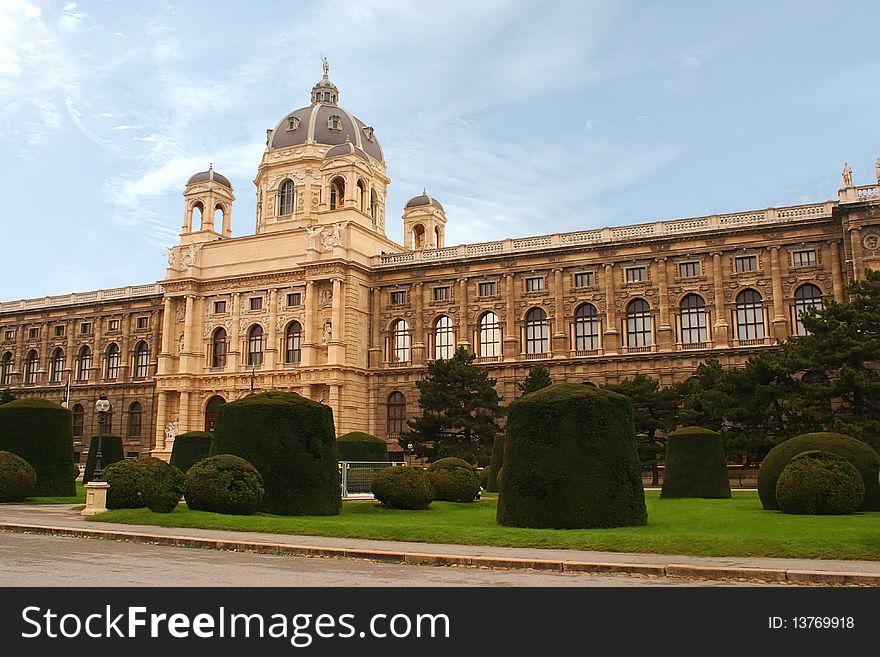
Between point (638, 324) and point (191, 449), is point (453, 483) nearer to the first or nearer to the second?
point (191, 449)

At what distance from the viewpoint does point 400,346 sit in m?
62.3

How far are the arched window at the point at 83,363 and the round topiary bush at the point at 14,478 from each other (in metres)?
50.9

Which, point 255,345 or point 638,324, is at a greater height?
point 255,345

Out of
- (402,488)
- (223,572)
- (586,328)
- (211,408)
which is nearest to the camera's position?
(223,572)

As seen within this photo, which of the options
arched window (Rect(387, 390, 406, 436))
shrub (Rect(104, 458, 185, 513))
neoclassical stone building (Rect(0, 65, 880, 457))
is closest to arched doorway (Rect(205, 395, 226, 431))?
neoclassical stone building (Rect(0, 65, 880, 457))

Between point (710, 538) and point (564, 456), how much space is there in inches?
182

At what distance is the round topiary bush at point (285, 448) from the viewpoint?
948 inches

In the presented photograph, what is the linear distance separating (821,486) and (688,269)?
33005 millimetres

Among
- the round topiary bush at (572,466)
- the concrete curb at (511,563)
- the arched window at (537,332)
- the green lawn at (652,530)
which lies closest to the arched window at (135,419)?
the arched window at (537,332)

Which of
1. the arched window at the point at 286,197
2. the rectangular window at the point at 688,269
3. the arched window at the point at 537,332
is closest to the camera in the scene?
the rectangular window at the point at 688,269

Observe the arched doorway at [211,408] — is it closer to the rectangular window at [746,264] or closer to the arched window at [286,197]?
the arched window at [286,197]

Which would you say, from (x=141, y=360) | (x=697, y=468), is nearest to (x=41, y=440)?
(x=697, y=468)

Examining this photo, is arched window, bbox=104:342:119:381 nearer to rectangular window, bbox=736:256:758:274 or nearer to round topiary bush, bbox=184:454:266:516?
rectangular window, bbox=736:256:758:274

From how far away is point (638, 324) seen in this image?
54969 millimetres
